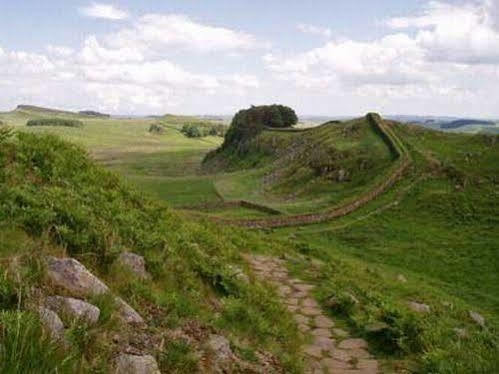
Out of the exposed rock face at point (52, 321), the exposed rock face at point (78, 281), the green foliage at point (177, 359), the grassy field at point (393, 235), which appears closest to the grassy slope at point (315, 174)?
the grassy field at point (393, 235)

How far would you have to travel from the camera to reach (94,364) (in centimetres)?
559

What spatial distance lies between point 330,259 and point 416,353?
9.87 metres

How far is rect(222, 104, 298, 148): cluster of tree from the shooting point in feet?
318

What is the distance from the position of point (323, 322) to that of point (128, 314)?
501 cm

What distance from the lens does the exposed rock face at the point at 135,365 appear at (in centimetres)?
588

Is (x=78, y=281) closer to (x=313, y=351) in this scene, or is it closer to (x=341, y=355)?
(x=313, y=351)

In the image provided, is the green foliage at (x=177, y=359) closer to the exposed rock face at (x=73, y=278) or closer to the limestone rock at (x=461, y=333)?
the exposed rock face at (x=73, y=278)

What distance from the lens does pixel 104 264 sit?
332 inches

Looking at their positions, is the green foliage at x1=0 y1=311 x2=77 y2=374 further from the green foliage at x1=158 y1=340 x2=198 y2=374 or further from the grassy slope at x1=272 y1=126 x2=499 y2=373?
the grassy slope at x1=272 y1=126 x2=499 y2=373

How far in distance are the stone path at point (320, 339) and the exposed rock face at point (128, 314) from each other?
9.17ft

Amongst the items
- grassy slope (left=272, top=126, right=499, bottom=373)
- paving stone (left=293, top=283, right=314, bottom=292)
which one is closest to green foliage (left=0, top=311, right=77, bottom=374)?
grassy slope (left=272, top=126, right=499, bottom=373)

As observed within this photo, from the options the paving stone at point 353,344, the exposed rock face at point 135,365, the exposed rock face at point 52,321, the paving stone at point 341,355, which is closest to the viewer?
the exposed rock face at point 52,321

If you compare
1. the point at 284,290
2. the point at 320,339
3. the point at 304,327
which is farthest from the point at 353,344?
the point at 284,290

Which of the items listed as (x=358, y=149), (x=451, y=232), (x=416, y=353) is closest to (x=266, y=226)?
(x=451, y=232)
